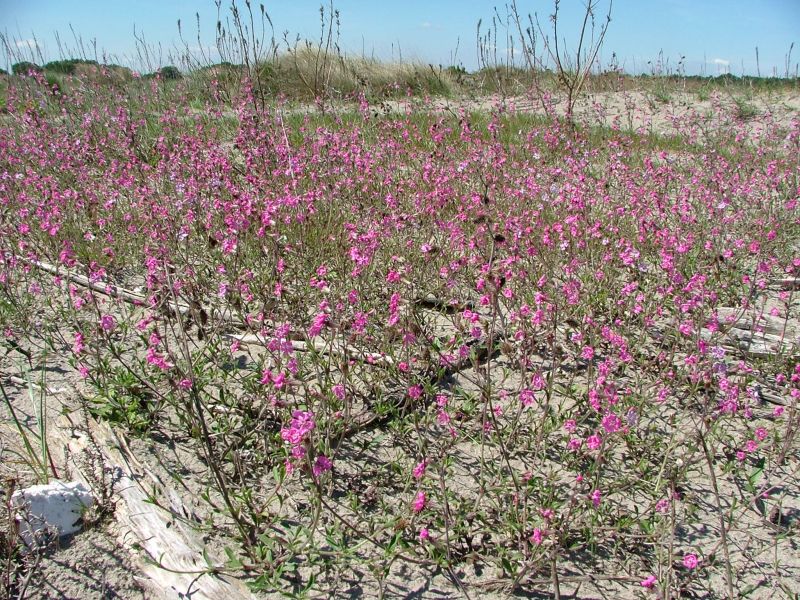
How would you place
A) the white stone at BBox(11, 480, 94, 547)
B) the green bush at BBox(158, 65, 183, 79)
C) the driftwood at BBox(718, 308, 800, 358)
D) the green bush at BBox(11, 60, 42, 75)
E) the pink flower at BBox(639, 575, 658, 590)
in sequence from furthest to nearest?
the green bush at BBox(158, 65, 183, 79) → the green bush at BBox(11, 60, 42, 75) → the driftwood at BBox(718, 308, 800, 358) → the white stone at BBox(11, 480, 94, 547) → the pink flower at BBox(639, 575, 658, 590)

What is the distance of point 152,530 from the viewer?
7.34 ft

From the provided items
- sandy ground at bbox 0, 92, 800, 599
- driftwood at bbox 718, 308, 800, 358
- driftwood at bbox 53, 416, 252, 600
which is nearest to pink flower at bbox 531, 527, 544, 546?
sandy ground at bbox 0, 92, 800, 599

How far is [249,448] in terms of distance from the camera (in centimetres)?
271

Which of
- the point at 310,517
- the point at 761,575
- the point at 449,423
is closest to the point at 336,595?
the point at 310,517

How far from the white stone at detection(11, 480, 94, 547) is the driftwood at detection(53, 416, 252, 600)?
74mm

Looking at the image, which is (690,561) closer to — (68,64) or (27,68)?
(27,68)

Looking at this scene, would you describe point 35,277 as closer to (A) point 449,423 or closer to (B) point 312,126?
(A) point 449,423

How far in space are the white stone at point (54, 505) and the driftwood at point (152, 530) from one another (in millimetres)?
74

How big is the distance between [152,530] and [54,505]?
1.36 feet

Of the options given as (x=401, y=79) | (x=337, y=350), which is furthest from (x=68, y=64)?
(x=337, y=350)

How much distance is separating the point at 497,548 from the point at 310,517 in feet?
2.40

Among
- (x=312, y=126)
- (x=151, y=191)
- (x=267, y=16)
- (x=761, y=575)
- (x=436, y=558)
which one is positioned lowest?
(x=761, y=575)

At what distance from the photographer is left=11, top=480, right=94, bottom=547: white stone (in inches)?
88.9

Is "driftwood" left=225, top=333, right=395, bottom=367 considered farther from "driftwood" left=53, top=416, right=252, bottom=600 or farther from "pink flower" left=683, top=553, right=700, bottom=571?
"pink flower" left=683, top=553, right=700, bottom=571
